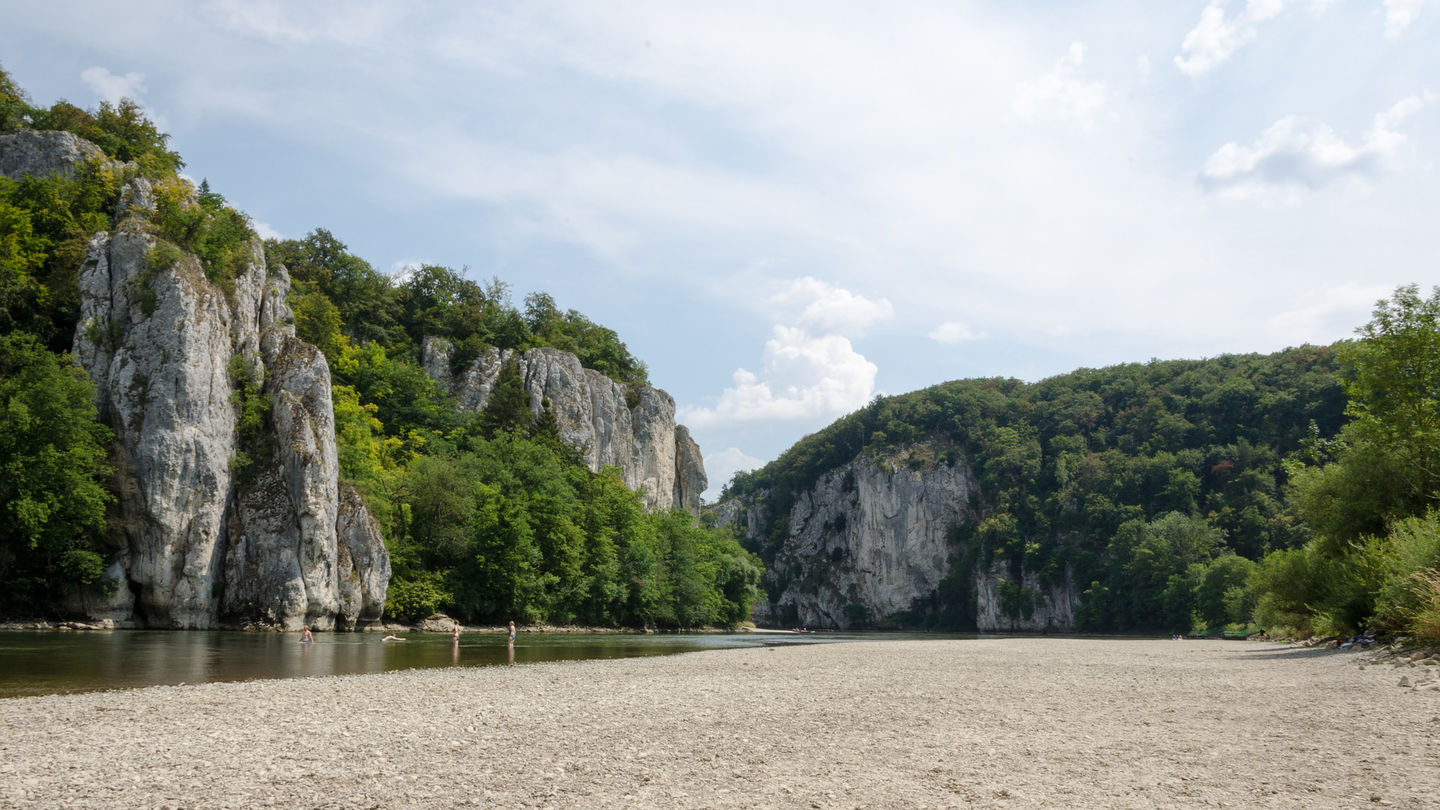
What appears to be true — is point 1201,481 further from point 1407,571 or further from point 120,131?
point 120,131

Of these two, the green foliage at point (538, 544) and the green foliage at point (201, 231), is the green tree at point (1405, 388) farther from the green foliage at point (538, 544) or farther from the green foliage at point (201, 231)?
the green foliage at point (201, 231)

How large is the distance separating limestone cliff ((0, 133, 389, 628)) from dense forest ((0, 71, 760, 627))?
1067 millimetres

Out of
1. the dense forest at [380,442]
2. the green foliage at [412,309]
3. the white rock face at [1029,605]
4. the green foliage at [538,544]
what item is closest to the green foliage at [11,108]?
the dense forest at [380,442]

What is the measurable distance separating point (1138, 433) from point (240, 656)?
141m

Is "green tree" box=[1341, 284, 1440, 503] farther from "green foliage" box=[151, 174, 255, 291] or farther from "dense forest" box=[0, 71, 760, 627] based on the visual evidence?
"green foliage" box=[151, 174, 255, 291]

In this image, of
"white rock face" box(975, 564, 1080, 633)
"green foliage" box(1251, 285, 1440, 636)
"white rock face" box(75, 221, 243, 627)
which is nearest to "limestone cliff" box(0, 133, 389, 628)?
"white rock face" box(75, 221, 243, 627)

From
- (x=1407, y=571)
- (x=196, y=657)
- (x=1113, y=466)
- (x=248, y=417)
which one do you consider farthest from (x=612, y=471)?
(x=1113, y=466)

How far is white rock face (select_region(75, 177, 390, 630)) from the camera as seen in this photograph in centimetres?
4138

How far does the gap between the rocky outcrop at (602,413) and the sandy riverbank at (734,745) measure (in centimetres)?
6289

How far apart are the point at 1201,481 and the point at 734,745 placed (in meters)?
128

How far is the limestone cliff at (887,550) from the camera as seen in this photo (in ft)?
511

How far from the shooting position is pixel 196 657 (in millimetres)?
23812

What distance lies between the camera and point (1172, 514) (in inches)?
4353

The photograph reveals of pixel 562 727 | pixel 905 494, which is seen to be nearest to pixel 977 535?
pixel 905 494
